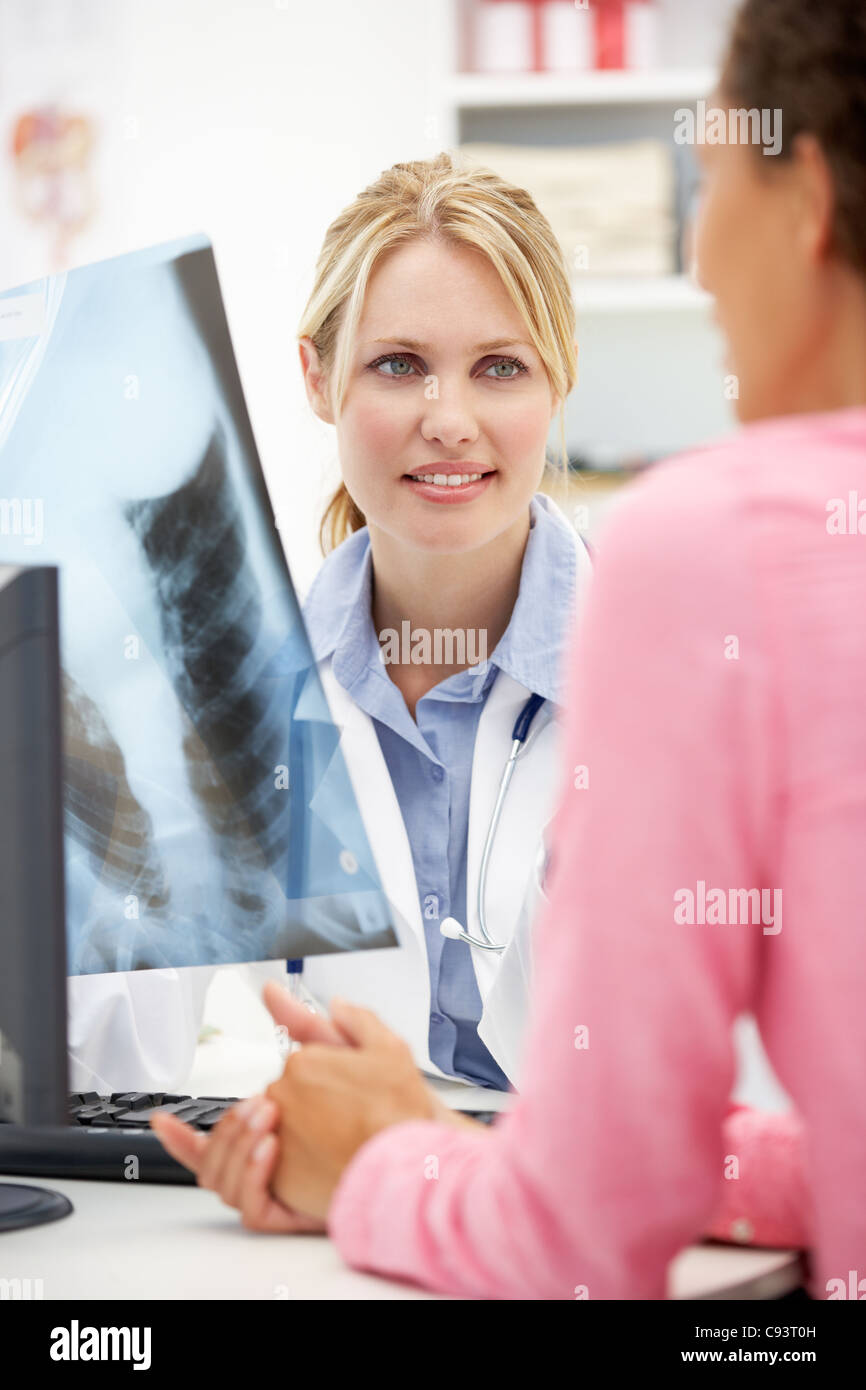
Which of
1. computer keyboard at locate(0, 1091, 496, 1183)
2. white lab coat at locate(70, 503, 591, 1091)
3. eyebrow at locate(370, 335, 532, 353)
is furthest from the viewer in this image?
eyebrow at locate(370, 335, 532, 353)

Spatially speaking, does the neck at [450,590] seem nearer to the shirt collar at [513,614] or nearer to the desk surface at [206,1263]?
the shirt collar at [513,614]

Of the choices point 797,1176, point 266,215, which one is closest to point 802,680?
point 797,1176

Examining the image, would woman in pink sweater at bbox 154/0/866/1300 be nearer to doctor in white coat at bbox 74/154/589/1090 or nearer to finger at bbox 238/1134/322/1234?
finger at bbox 238/1134/322/1234

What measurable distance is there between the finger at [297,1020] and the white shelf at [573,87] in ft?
6.24

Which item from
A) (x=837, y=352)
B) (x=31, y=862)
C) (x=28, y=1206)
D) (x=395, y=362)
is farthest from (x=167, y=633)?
(x=395, y=362)

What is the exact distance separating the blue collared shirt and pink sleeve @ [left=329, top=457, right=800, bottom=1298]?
2.31 ft

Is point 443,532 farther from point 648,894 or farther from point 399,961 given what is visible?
point 648,894

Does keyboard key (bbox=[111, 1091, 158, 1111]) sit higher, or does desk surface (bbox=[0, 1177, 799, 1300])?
keyboard key (bbox=[111, 1091, 158, 1111])

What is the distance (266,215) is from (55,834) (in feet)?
6.24

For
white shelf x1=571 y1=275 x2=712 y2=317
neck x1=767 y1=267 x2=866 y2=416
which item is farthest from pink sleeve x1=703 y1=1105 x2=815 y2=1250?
white shelf x1=571 y1=275 x2=712 y2=317

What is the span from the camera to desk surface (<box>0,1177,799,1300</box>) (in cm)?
61

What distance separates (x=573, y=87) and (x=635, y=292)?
13.6 inches

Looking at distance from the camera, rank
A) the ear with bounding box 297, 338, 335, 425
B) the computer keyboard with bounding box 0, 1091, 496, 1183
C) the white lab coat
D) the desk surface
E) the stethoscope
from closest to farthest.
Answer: the desk surface
the computer keyboard with bounding box 0, 1091, 496, 1183
the white lab coat
the stethoscope
the ear with bounding box 297, 338, 335, 425

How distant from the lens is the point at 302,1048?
2.26 feet
